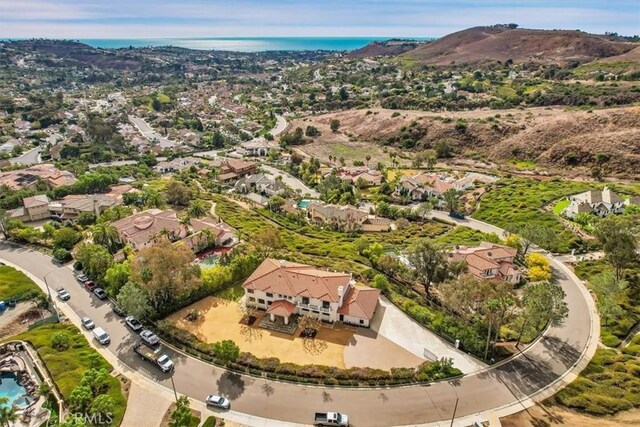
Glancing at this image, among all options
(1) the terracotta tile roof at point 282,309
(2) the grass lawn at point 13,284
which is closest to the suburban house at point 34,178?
(2) the grass lawn at point 13,284

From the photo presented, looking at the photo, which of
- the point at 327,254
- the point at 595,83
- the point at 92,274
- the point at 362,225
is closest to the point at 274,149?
the point at 362,225

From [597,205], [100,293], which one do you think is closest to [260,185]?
[100,293]

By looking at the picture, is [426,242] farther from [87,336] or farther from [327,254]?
[87,336]

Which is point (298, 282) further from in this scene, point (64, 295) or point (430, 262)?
point (64, 295)

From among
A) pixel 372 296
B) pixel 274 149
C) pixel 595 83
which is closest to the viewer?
pixel 372 296

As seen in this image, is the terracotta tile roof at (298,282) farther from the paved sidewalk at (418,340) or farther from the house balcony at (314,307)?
the paved sidewalk at (418,340)

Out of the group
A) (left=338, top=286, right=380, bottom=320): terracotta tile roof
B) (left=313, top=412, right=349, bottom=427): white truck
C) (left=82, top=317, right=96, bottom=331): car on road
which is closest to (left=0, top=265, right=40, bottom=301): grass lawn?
(left=82, top=317, right=96, bottom=331): car on road

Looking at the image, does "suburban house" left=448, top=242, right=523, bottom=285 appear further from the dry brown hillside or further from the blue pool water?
the dry brown hillside
